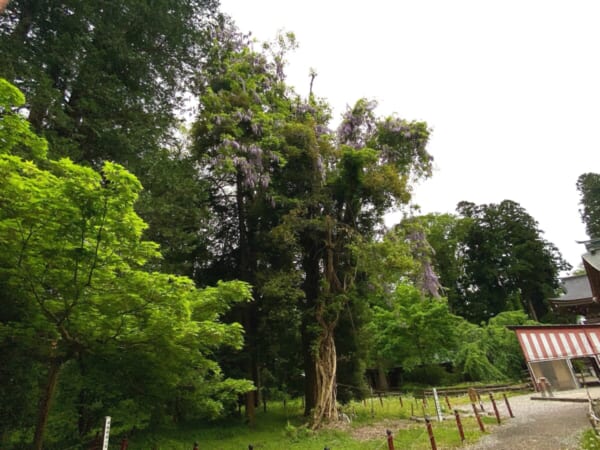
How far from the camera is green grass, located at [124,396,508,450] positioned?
766 cm

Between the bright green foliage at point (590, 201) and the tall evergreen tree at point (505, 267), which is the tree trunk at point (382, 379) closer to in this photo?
the tall evergreen tree at point (505, 267)

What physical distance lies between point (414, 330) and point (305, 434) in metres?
11.7

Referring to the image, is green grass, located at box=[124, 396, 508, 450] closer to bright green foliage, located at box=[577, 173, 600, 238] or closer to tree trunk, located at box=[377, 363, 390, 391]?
tree trunk, located at box=[377, 363, 390, 391]

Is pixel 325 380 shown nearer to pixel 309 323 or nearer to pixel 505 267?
pixel 309 323

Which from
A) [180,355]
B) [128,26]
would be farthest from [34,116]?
[180,355]

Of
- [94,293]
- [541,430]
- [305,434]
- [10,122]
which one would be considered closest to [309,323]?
[305,434]

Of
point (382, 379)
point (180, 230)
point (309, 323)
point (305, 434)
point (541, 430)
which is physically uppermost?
point (180, 230)

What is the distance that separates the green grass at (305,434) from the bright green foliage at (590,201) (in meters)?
34.1

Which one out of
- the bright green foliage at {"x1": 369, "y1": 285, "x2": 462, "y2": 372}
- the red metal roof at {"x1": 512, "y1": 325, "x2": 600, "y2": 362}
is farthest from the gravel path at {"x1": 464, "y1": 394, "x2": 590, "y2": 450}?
the bright green foliage at {"x1": 369, "y1": 285, "x2": 462, "y2": 372}

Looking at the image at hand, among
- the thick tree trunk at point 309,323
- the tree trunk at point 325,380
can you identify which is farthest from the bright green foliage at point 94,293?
the thick tree trunk at point 309,323

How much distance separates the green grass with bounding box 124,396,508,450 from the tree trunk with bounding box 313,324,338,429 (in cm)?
61

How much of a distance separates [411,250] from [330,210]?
324 cm

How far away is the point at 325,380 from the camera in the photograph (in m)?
11.1

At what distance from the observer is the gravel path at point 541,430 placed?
6387mm
